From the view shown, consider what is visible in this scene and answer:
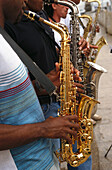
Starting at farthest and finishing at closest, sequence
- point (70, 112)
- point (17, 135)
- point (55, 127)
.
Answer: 1. point (70, 112)
2. point (55, 127)
3. point (17, 135)

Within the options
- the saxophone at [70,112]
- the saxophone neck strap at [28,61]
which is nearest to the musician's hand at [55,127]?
the saxophone neck strap at [28,61]

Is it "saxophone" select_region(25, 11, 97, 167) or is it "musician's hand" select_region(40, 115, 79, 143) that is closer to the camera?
"musician's hand" select_region(40, 115, 79, 143)

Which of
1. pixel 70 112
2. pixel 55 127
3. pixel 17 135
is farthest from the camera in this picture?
pixel 70 112

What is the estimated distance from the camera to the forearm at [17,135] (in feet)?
2.92

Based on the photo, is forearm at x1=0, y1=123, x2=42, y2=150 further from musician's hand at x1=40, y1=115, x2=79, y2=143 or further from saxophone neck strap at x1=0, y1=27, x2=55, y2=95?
saxophone neck strap at x1=0, y1=27, x2=55, y2=95

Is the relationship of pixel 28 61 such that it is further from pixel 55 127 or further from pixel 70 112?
pixel 70 112

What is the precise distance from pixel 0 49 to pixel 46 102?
870 mm

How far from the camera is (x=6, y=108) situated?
2.98ft

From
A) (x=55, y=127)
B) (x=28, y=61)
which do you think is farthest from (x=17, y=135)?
(x=28, y=61)

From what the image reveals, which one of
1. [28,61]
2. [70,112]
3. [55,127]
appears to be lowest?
[70,112]

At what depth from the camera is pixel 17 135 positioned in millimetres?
917

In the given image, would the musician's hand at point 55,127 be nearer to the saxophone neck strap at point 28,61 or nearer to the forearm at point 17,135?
the forearm at point 17,135

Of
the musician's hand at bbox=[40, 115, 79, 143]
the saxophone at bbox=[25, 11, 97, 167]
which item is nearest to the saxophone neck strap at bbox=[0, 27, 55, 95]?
the musician's hand at bbox=[40, 115, 79, 143]

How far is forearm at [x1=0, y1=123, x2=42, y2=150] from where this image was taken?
890mm
